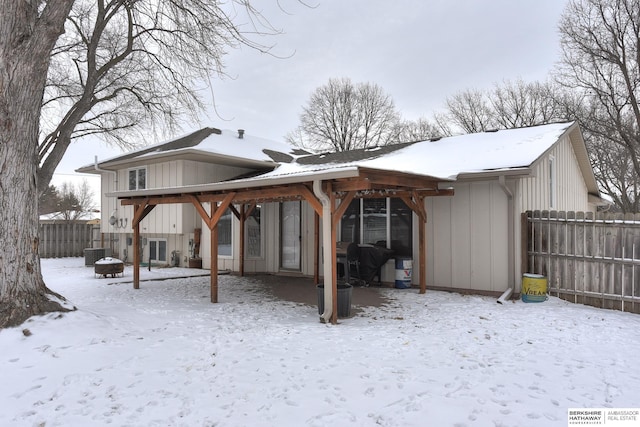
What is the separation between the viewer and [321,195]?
5551 mm

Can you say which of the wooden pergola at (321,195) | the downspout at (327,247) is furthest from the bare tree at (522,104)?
the downspout at (327,247)

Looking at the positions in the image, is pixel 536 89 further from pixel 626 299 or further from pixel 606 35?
pixel 626 299

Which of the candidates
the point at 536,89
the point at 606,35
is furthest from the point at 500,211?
the point at 536,89

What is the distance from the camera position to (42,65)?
4.86 meters

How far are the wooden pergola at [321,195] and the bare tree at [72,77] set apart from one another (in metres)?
1.96

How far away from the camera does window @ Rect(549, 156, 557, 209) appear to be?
902cm

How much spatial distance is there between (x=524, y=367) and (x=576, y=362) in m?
0.61

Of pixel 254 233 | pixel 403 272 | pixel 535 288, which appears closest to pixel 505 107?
pixel 254 233

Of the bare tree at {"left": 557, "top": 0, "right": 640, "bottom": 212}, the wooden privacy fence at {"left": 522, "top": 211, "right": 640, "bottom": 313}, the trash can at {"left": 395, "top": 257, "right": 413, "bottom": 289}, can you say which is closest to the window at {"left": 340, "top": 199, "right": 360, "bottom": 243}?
the trash can at {"left": 395, "top": 257, "right": 413, "bottom": 289}

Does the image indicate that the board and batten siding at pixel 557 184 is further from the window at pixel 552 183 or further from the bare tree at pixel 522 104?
the bare tree at pixel 522 104

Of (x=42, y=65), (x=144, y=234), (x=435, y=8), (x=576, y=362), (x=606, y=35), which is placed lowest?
(x=576, y=362)

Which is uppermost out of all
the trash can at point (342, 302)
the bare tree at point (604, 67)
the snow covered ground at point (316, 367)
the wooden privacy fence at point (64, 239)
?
the bare tree at point (604, 67)

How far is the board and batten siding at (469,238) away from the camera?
7430mm
